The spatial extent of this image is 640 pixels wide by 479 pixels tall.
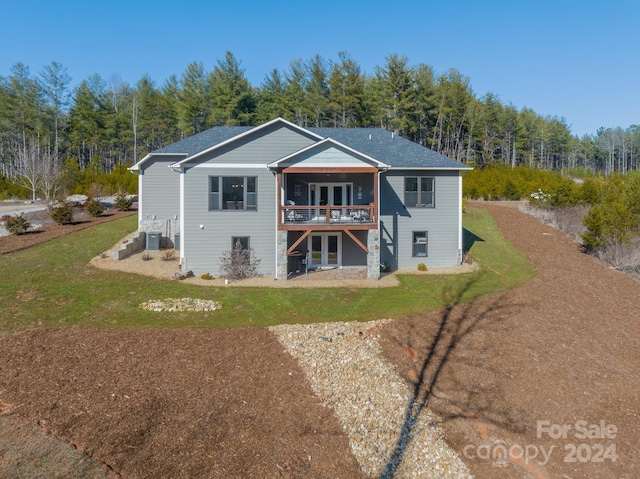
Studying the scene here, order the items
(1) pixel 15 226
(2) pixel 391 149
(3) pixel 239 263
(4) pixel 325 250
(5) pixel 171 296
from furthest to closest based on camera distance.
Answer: (1) pixel 15 226 < (2) pixel 391 149 < (4) pixel 325 250 < (3) pixel 239 263 < (5) pixel 171 296

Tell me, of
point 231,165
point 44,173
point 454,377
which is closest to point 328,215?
point 231,165

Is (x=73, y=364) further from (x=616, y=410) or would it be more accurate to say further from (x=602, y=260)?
(x=602, y=260)

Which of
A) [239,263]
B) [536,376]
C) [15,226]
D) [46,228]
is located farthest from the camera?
[46,228]

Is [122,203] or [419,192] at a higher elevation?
[419,192]

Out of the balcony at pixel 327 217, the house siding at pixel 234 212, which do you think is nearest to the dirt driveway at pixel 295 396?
the balcony at pixel 327 217

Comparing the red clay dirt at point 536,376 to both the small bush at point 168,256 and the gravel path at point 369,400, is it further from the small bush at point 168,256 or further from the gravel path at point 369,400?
the small bush at point 168,256

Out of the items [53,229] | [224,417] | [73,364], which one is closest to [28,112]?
[53,229]

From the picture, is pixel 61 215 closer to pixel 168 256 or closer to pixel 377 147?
pixel 168 256
